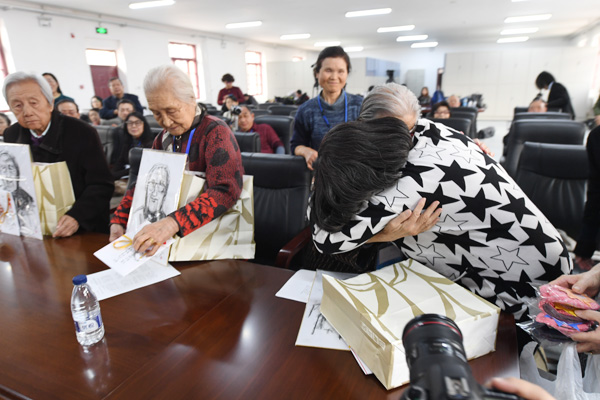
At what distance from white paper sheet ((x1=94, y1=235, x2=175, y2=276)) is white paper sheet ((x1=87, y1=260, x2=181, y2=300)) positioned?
0.15 feet

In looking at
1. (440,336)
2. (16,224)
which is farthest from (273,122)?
(440,336)

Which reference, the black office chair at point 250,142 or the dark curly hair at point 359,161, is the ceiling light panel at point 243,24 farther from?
the dark curly hair at point 359,161

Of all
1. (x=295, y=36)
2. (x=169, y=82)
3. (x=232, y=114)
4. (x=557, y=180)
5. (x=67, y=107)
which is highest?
(x=295, y=36)

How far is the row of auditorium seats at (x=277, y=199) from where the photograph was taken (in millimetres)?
1780

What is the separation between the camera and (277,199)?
1.81 meters

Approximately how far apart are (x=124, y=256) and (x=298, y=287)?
1.78 ft

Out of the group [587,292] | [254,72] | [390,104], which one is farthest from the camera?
[254,72]

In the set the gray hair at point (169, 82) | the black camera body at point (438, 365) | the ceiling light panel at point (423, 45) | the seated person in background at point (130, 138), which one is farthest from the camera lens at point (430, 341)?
the ceiling light panel at point (423, 45)

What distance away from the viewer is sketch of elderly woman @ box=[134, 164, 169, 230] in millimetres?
1199

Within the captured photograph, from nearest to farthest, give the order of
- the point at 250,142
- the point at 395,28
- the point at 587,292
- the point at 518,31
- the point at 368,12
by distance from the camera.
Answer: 1. the point at 587,292
2. the point at 250,142
3. the point at 368,12
4. the point at 395,28
5. the point at 518,31

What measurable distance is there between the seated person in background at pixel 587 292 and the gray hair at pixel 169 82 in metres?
1.23

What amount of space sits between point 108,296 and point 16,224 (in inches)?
31.5

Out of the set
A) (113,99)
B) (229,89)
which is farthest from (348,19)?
(113,99)

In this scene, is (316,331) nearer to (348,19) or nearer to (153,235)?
(153,235)
